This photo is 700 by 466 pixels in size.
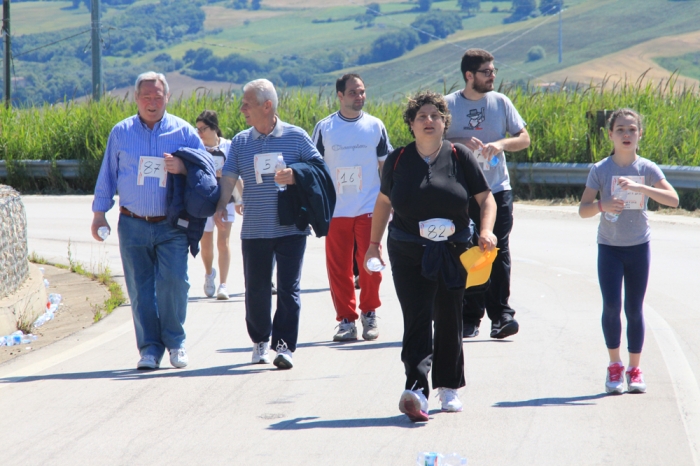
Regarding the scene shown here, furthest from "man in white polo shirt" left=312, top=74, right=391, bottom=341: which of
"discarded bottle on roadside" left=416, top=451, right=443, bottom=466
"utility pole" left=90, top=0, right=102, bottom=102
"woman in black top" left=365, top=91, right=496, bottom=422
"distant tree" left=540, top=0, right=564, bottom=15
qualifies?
"distant tree" left=540, top=0, right=564, bottom=15

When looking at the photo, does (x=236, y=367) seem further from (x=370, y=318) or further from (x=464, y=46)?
(x=464, y=46)

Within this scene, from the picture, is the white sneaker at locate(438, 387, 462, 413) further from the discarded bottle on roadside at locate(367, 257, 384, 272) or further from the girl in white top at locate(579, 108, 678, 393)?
the girl in white top at locate(579, 108, 678, 393)

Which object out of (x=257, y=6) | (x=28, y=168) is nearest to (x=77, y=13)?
(x=257, y=6)

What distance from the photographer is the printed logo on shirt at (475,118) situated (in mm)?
8047

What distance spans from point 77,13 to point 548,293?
191m

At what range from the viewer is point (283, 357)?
7246mm

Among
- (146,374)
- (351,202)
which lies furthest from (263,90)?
(146,374)

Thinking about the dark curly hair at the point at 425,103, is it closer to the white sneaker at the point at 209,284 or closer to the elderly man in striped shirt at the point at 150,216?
the elderly man in striped shirt at the point at 150,216

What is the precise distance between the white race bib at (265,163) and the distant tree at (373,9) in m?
174

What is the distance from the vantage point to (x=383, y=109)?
2211 cm

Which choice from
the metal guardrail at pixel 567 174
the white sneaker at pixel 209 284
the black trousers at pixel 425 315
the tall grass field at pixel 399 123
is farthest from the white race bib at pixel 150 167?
the tall grass field at pixel 399 123

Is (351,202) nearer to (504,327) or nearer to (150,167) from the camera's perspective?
(504,327)

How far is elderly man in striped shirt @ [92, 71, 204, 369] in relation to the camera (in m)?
7.29

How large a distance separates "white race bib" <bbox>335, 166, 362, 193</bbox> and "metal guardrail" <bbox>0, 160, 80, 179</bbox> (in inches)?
577
